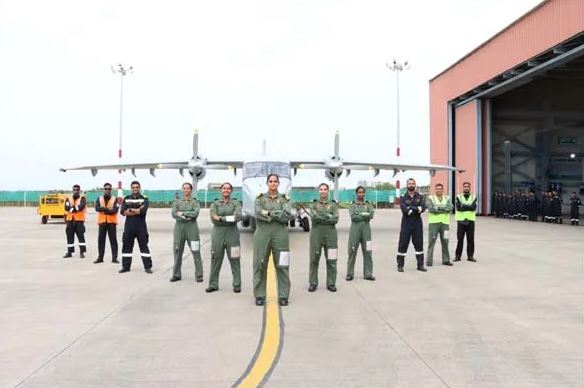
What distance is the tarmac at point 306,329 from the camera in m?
4.27

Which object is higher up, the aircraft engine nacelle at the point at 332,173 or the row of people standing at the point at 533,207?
the aircraft engine nacelle at the point at 332,173

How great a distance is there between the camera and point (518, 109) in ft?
112

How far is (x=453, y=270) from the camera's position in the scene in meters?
10.1

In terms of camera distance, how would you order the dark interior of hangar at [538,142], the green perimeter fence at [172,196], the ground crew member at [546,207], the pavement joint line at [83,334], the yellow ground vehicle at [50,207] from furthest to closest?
the green perimeter fence at [172,196], the dark interior of hangar at [538,142], the yellow ground vehicle at [50,207], the ground crew member at [546,207], the pavement joint line at [83,334]

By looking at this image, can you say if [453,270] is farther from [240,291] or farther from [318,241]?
[240,291]

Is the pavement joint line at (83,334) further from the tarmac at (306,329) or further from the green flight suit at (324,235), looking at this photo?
the green flight suit at (324,235)

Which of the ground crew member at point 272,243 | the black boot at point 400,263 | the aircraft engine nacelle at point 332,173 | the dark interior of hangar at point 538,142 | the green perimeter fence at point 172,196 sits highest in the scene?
the dark interior of hangar at point 538,142

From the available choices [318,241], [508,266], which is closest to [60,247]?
[318,241]

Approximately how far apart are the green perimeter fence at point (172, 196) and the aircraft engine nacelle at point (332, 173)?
23932mm

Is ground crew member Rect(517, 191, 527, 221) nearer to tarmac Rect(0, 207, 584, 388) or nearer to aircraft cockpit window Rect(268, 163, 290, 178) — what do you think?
aircraft cockpit window Rect(268, 163, 290, 178)

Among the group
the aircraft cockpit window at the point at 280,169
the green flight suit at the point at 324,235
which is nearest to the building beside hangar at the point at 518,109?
the aircraft cockpit window at the point at 280,169

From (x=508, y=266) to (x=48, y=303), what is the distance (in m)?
8.67

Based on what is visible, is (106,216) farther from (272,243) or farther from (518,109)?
(518,109)

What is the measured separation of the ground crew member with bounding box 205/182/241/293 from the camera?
7.73 meters
